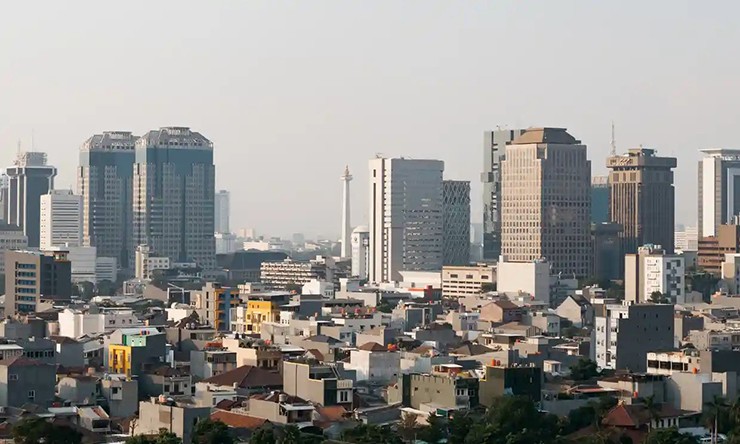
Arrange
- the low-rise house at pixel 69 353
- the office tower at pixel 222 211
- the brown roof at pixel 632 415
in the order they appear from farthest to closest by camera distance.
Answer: the office tower at pixel 222 211 < the low-rise house at pixel 69 353 < the brown roof at pixel 632 415

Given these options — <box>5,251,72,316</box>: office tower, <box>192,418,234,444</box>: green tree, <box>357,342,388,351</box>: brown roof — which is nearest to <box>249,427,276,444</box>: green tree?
<box>192,418,234,444</box>: green tree

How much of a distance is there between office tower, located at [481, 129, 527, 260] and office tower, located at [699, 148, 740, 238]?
17.8 metres

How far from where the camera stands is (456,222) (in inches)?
4090

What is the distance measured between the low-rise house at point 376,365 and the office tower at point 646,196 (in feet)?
202

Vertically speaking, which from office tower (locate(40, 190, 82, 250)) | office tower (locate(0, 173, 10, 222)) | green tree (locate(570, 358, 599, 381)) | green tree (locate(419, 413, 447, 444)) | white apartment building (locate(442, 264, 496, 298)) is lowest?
green tree (locate(419, 413, 447, 444))

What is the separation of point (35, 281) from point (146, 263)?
35878 mm

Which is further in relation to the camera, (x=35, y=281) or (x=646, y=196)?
(x=646, y=196)

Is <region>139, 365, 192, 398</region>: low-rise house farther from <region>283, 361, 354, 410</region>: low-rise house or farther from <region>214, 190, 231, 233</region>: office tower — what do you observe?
<region>214, 190, 231, 233</region>: office tower

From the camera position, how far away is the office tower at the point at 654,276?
74.4 meters

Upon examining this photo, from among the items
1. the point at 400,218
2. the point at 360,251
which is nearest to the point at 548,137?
the point at 400,218

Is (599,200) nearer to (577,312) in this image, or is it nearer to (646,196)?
(646,196)

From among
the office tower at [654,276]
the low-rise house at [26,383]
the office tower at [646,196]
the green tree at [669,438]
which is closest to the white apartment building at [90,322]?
the low-rise house at [26,383]

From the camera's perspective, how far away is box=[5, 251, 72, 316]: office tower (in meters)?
64.8

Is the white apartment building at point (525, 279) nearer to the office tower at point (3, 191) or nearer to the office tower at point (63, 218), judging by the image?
the office tower at point (63, 218)
